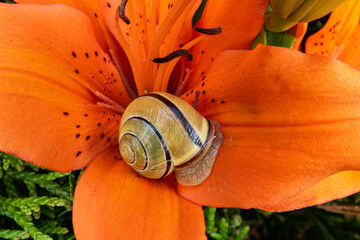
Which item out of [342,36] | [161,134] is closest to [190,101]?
[161,134]

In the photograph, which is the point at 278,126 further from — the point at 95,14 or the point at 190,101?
the point at 95,14

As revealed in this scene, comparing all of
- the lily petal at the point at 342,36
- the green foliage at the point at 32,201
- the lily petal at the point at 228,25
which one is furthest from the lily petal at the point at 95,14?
the lily petal at the point at 342,36

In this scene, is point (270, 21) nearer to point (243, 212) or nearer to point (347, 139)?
point (347, 139)

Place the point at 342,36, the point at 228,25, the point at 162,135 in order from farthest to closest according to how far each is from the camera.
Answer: the point at 342,36 → the point at 228,25 → the point at 162,135

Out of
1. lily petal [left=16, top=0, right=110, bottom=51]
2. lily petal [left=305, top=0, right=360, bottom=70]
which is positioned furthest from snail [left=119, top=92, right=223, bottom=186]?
lily petal [left=305, top=0, right=360, bottom=70]

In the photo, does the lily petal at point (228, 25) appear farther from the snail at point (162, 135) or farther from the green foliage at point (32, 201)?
the green foliage at point (32, 201)

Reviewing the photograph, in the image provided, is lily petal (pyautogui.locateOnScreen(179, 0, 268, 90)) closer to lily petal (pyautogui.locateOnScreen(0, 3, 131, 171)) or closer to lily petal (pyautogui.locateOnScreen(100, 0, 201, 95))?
lily petal (pyautogui.locateOnScreen(100, 0, 201, 95))
